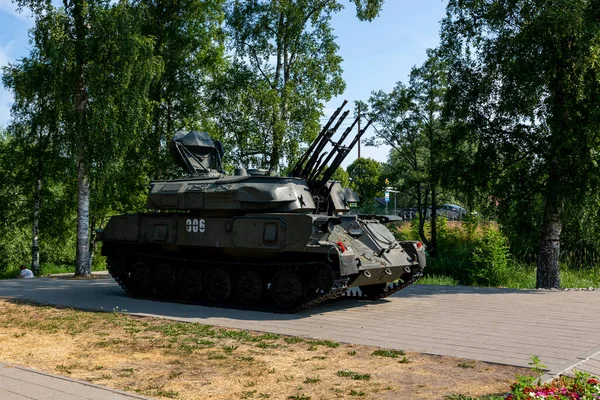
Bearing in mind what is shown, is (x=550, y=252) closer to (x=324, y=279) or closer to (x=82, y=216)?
(x=324, y=279)

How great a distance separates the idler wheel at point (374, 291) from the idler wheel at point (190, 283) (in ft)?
11.6

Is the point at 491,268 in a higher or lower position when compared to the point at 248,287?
higher

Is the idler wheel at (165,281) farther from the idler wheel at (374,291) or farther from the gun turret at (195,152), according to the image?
the idler wheel at (374,291)

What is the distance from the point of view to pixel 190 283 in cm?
1350

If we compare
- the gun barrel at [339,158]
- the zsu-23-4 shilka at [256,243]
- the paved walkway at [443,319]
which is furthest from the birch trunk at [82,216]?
the gun barrel at [339,158]

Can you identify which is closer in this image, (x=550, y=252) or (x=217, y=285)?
(x=217, y=285)

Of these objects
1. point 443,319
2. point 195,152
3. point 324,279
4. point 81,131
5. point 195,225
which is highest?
point 81,131

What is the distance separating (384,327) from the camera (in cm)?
1010

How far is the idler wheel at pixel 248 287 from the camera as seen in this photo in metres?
12.4

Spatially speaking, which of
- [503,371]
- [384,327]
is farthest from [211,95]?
[503,371]

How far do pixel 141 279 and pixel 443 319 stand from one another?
6.98 meters

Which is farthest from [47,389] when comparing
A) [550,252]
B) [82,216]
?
[82,216]

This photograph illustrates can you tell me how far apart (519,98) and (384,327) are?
8259mm

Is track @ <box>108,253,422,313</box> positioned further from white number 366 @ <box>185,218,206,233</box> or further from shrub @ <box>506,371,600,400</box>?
shrub @ <box>506,371,600,400</box>
